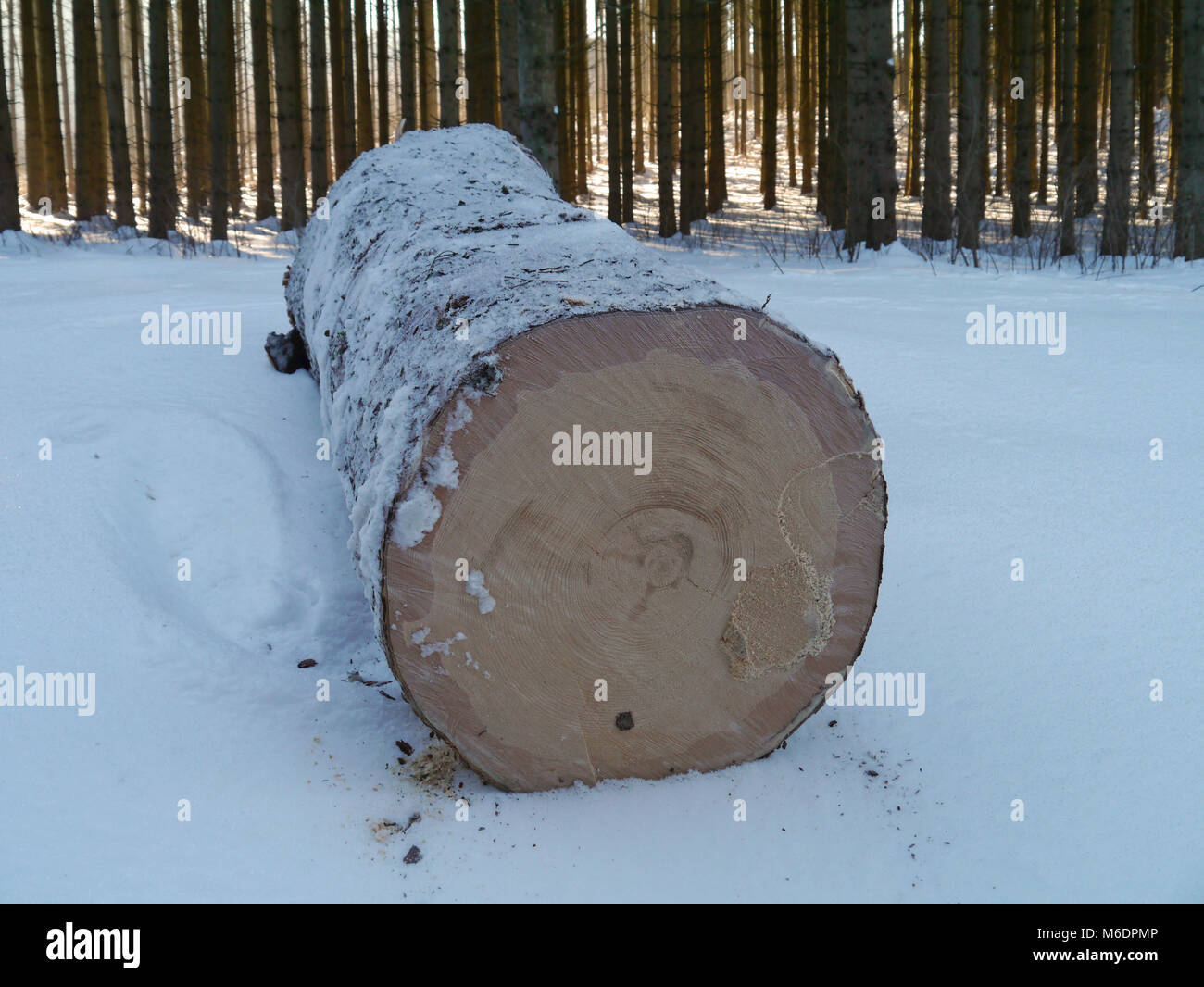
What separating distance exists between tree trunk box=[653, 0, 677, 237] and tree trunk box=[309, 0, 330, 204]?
3.99 m

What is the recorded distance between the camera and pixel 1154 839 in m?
1.92

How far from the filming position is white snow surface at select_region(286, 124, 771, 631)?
6.23 feet

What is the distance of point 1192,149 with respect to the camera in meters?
7.71

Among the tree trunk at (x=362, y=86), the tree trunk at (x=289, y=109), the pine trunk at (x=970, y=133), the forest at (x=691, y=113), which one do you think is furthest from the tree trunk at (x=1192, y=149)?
A: the tree trunk at (x=362, y=86)

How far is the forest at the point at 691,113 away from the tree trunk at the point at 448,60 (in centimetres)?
2

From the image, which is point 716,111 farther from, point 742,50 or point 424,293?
point 742,50

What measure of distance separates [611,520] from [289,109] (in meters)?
11.1

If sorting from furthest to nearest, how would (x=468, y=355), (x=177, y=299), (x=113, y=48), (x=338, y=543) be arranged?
(x=113, y=48)
(x=177, y=299)
(x=338, y=543)
(x=468, y=355)

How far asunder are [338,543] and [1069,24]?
11.5 meters

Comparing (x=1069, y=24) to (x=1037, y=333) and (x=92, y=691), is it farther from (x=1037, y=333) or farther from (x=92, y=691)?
(x=92, y=691)

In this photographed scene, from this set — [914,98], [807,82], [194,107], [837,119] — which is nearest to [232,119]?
[194,107]

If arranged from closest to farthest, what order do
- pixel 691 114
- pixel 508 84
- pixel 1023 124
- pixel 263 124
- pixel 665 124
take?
pixel 508 84, pixel 1023 124, pixel 691 114, pixel 665 124, pixel 263 124

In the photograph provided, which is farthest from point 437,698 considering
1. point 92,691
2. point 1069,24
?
point 1069,24
